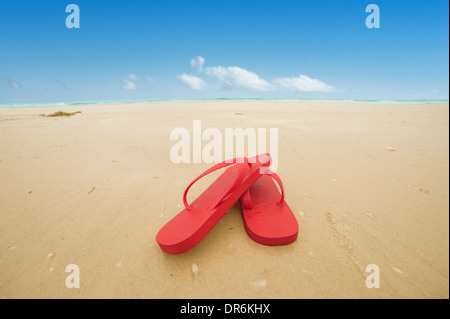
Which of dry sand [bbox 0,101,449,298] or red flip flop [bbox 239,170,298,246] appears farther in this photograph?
Result: red flip flop [bbox 239,170,298,246]

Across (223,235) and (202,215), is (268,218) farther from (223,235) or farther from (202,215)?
(202,215)

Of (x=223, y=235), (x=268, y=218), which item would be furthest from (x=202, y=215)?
(x=268, y=218)

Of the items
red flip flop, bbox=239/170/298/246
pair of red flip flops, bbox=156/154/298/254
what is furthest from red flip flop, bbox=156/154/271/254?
red flip flop, bbox=239/170/298/246

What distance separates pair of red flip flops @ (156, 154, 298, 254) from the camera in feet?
3.14

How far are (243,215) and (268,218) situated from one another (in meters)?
0.16

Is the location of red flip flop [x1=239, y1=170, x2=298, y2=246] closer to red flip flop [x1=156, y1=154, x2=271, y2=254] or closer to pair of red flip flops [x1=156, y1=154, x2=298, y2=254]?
pair of red flip flops [x1=156, y1=154, x2=298, y2=254]

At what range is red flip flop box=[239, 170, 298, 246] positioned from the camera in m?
0.98

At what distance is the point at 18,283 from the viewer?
836 mm

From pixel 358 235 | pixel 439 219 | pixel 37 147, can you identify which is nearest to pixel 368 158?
pixel 439 219

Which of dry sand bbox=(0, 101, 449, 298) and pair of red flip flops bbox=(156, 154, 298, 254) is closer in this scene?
dry sand bbox=(0, 101, 449, 298)

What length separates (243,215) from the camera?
3.79 feet

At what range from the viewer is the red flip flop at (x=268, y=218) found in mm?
985

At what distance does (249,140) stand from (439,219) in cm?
240

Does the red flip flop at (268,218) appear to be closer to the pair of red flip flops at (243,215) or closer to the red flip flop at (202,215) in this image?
the pair of red flip flops at (243,215)
